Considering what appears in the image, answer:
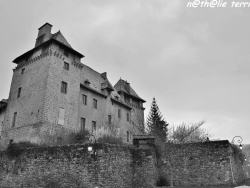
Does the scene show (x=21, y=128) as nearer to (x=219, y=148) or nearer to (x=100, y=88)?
(x=100, y=88)

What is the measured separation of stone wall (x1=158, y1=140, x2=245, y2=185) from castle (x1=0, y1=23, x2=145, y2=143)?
27.6 ft

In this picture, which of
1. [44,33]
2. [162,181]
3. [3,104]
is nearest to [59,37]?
[44,33]

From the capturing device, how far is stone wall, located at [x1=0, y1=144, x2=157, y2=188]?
1547 cm

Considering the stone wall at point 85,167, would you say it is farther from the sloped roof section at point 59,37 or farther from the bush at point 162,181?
the sloped roof section at point 59,37

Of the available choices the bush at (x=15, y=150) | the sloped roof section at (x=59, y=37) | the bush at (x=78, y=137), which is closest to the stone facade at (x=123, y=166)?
the bush at (x=15, y=150)

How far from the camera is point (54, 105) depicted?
26375mm

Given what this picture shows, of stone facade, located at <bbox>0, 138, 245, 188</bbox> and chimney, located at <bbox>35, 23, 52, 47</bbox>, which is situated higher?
chimney, located at <bbox>35, 23, 52, 47</bbox>

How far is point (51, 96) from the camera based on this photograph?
2633 centimetres

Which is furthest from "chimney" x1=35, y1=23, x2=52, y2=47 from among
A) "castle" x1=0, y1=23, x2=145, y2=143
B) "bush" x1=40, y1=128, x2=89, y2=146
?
"bush" x1=40, y1=128, x2=89, y2=146

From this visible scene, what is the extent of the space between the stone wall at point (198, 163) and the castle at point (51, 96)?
8.42m

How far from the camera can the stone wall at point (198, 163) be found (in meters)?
16.0

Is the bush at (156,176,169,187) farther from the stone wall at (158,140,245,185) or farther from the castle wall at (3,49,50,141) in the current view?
the castle wall at (3,49,50,141)

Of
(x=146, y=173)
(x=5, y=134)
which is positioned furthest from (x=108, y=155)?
(x=5, y=134)

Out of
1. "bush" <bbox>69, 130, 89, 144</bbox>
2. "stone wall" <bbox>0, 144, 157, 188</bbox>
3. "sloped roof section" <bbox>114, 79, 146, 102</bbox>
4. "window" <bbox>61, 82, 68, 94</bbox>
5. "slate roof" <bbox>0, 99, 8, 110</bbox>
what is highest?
"sloped roof section" <bbox>114, 79, 146, 102</bbox>
